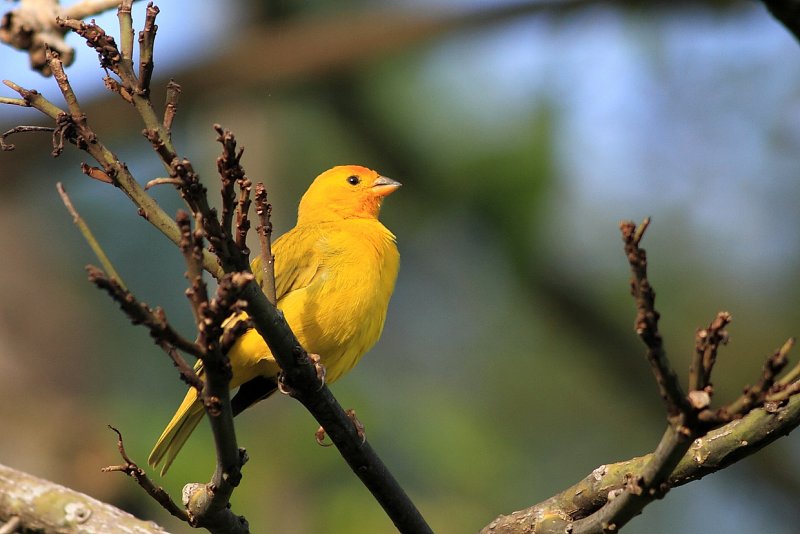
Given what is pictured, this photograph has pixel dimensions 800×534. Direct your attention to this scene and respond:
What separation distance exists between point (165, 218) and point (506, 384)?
8098 mm

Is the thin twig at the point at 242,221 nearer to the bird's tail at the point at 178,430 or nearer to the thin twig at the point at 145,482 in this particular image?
the thin twig at the point at 145,482

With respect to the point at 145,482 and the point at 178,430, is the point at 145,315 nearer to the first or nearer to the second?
the point at 145,482

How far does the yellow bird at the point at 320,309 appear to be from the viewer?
4.25 m

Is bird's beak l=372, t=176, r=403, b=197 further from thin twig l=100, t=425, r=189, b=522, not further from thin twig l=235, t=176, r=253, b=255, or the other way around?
thin twig l=235, t=176, r=253, b=255

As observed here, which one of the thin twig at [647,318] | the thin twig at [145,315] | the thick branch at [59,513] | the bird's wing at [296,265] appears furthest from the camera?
the bird's wing at [296,265]

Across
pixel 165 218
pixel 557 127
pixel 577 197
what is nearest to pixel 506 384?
pixel 577 197

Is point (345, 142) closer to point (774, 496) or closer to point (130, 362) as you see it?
point (130, 362)

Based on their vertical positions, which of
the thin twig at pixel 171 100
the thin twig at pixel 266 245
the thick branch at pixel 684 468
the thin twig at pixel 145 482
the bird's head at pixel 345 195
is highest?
the bird's head at pixel 345 195

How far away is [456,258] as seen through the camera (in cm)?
1046

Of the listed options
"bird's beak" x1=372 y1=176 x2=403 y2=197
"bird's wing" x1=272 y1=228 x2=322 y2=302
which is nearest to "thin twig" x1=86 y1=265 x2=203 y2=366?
"bird's wing" x1=272 y1=228 x2=322 y2=302

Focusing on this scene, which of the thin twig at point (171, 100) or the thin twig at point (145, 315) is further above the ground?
the thin twig at point (171, 100)

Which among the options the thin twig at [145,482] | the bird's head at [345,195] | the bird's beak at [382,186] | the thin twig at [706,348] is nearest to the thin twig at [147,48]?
the thin twig at [145,482]

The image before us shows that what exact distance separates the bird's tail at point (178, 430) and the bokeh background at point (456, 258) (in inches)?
126

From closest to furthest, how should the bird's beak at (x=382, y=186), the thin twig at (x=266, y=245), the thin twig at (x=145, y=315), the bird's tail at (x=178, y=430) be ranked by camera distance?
the thin twig at (x=145, y=315) < the thin twig at (x=266, y=245) < the bird's tail at (x=178, y=430) < the bird's beak at (x=382, y=186)
